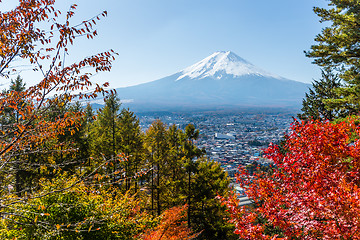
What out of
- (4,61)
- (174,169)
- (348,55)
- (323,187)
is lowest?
(174,169)

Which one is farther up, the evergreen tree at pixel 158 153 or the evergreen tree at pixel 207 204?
the evergreen tree at pixel 158 153

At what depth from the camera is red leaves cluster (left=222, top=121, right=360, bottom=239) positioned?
234 inches

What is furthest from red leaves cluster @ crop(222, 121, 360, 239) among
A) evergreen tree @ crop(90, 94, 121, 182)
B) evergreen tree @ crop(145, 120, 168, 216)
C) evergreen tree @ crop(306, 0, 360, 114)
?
evergreen tree @ crop(90, 94, 121, 182)

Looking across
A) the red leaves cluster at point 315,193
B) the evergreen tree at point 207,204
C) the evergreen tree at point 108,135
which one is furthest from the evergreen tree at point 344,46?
the evergreen tree at point 108,135

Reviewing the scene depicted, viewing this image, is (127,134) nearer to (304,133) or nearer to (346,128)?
(304,133)

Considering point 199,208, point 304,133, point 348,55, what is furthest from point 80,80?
point 199,208

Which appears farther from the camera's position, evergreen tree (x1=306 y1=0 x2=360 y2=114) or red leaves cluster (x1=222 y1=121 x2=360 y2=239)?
evergreen tree (x1=306 y1=0 x2=360 y2=114)

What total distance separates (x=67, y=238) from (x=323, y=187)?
29.0ft

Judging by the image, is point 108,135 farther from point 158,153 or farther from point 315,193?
point 315,193

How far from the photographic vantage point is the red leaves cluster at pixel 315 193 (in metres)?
5.94

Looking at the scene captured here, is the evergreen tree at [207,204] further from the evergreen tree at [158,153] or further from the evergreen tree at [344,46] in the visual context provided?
the evergreen tree at [344,46]

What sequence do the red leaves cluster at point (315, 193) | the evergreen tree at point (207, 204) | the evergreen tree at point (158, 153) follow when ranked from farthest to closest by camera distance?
the evergreen tree at point (158, 153) → the evergreen tree at point (207, 204) → the red leaves cluster at point (315, 193)

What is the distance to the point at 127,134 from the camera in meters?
19.3

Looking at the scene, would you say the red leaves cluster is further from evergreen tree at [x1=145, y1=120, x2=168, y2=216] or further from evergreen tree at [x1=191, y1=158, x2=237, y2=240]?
evergreen tree at [x1=145, y1=120, x2=168, y2=216]
